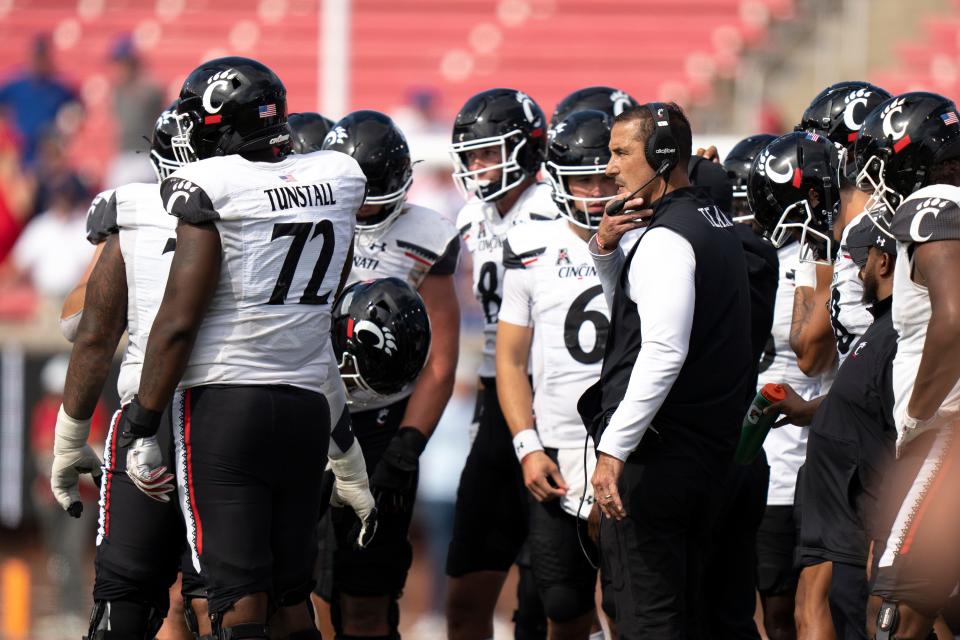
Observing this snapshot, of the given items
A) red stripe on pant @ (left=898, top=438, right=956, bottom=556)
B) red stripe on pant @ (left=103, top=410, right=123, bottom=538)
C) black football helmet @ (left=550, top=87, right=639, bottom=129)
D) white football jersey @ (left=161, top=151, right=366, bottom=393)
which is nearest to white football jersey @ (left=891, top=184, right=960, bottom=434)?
red stripe on pant @ (left=898, top=438, right=956, bottom=556)

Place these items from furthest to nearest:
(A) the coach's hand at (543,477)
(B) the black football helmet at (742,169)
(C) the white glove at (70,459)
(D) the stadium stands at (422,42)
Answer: (D) the stadium stands at (422,42) → (B) the black football helmet at (742,169) → (A) the coach's hand at (543,477) → (C) the white glove at (70,459)

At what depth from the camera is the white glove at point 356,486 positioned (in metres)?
4.32

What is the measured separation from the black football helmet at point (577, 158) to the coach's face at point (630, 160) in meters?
0.65

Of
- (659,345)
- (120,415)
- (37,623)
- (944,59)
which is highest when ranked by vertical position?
(944,59)

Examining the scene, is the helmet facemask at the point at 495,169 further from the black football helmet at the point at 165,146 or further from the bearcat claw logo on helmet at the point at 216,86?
the bearcat claw logo on helmet at the point at 216,86

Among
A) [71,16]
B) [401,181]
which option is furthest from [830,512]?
[71,16]

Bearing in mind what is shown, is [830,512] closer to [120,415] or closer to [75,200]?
[120,415]

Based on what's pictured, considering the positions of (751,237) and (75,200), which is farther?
(75,200)

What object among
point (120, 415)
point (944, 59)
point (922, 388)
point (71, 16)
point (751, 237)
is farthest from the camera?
point (71, 16)

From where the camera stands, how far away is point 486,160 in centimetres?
541

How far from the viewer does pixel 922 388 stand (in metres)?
3.61

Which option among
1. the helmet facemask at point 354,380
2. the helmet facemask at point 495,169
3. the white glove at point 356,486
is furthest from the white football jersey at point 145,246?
the helmet facemask at point 495,169

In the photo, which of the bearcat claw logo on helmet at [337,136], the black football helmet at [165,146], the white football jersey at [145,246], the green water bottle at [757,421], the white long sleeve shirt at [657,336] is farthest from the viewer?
the bearcat claw logo on helmet at [337,136]

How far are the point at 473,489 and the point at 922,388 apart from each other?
1.90 metres
